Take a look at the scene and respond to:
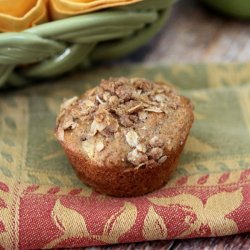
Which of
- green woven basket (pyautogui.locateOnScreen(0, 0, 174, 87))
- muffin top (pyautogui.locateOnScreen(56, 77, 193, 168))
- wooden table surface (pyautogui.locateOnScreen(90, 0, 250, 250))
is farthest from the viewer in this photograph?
wooden table surface (pyautogui.locateOnScreen(90, 0, 250, 250))

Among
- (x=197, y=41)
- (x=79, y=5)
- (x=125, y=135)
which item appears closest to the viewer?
(x=125, y=135)

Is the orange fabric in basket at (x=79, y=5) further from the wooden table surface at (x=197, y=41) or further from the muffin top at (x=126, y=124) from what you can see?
the wooden table surface at (x=197, y=41)

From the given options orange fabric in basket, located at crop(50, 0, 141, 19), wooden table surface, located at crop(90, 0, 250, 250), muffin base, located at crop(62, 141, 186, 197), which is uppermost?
orange fabric in basket, located at crop(50, 0, 141, 19)

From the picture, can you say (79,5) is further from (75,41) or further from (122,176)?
(122,176)

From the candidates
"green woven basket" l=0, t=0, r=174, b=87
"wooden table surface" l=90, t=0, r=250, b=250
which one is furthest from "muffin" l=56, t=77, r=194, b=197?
"wooden table surface" l=90, t=0, r=250, b=250

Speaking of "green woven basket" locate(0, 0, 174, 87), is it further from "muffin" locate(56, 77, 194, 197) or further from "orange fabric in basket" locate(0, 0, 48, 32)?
"muffin" locate(56, 77, 194, 197)

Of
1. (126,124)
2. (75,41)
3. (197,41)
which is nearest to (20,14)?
(75,41)
